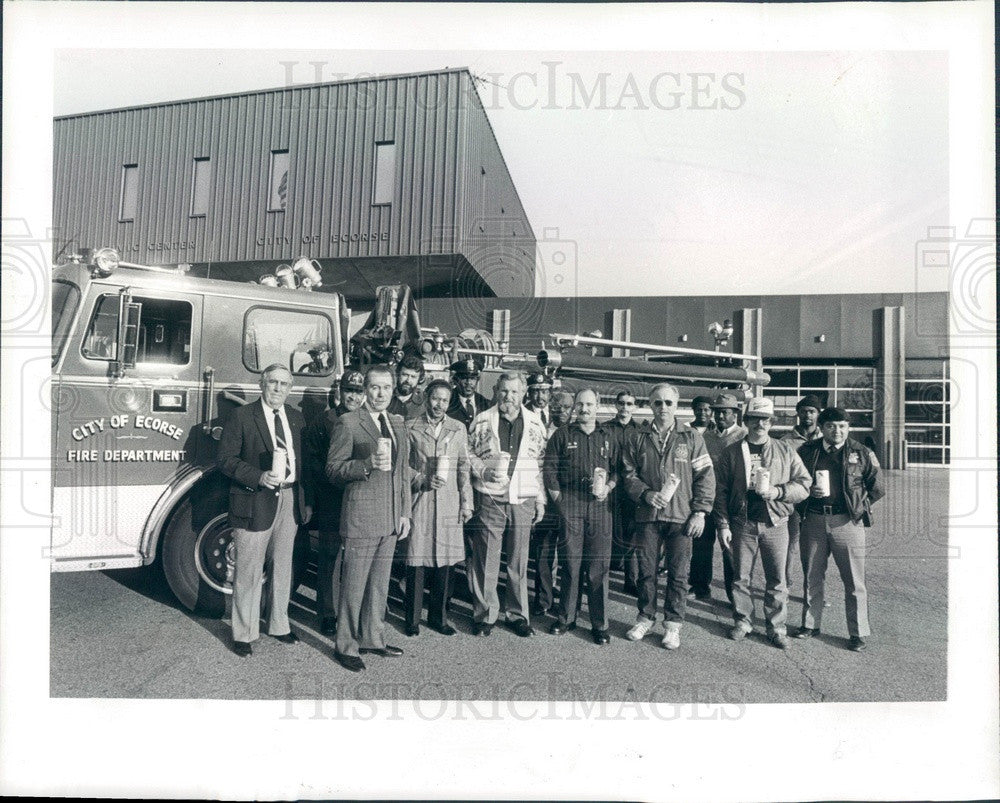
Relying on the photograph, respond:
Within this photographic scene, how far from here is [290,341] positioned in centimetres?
396

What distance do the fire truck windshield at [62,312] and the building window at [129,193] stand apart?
129 cm

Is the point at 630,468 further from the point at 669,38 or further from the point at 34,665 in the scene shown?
the point at 34,665

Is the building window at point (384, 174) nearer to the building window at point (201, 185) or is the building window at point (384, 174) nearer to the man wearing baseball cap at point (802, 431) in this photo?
the building window at point (201, 185)

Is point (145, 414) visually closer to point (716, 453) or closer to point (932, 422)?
point (716, 453)

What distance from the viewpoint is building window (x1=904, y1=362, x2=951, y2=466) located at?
3.70 m

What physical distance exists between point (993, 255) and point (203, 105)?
520cm

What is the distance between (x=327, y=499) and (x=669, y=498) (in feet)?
6.70

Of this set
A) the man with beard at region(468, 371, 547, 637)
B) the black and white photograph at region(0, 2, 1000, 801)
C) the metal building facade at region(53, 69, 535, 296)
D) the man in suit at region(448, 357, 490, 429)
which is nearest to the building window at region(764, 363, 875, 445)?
the black and white photograph at region(0, 2, 1000, 801)

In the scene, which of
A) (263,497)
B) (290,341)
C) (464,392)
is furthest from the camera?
(464,392)

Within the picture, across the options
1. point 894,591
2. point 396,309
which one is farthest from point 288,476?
point 894,591

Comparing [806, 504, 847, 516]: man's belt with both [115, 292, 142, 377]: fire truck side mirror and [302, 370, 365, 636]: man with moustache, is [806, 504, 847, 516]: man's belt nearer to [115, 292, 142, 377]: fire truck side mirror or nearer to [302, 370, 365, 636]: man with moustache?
[302, 370, 365, 636]: man with moustache

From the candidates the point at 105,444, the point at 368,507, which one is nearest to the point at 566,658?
the point at 368,507

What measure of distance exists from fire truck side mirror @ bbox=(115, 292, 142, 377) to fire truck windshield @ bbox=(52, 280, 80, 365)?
287 millimetres

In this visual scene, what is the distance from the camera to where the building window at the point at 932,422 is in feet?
12.1
